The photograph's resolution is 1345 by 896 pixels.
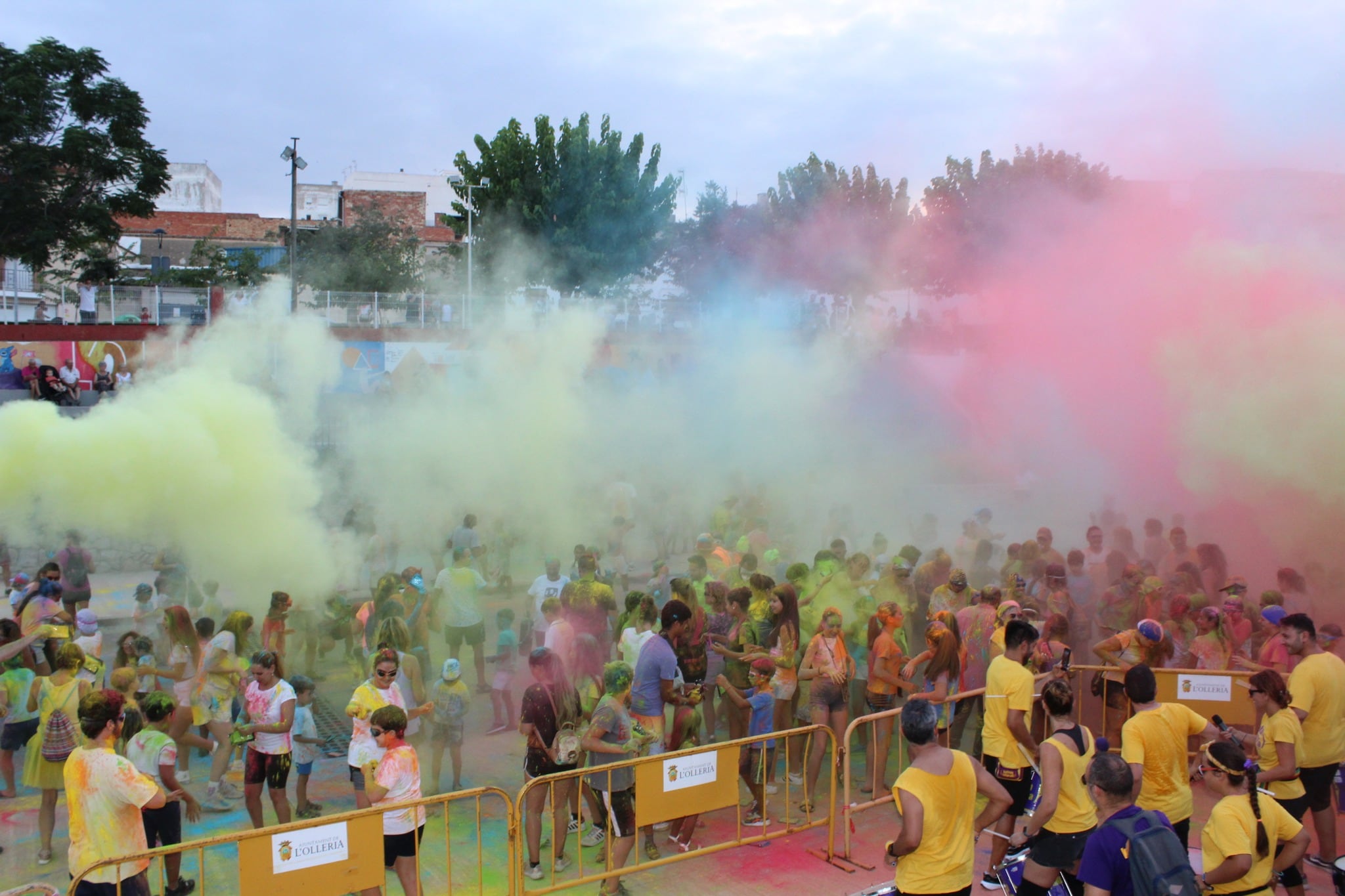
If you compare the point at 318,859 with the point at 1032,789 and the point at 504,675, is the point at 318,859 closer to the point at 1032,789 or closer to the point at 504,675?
the point at 504,675

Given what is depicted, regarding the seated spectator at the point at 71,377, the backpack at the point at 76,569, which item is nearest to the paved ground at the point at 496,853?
the backpack at the point at 76,569

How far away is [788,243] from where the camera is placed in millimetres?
26875

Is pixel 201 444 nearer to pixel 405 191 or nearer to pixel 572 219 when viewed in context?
pixel 572 219

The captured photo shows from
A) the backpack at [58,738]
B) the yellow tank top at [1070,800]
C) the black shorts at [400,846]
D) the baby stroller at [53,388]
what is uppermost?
the baby stroller at [53,388]

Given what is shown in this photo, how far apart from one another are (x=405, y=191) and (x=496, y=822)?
152 ft

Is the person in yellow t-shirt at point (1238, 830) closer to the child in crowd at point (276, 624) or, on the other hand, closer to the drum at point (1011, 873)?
the drum at point (1011, 873)

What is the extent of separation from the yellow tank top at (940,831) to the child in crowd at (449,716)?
3.16 meters

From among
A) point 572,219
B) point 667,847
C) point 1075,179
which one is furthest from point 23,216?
point 667,847

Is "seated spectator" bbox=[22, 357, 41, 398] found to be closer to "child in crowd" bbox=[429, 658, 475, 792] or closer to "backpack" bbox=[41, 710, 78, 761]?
"backpack" bbox=[41, 710, 78, 761]

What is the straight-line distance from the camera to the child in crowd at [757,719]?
583 centimetres

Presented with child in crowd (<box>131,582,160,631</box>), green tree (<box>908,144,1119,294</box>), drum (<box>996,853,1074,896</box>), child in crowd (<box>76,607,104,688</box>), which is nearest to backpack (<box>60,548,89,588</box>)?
child in crowd (<box>131,582,160,631</box>)

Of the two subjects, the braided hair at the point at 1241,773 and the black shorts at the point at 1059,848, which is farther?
the black shorts at the point at 1059,848

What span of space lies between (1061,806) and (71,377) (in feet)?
67.7

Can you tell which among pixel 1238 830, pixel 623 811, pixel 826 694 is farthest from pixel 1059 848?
pixel 623 811
